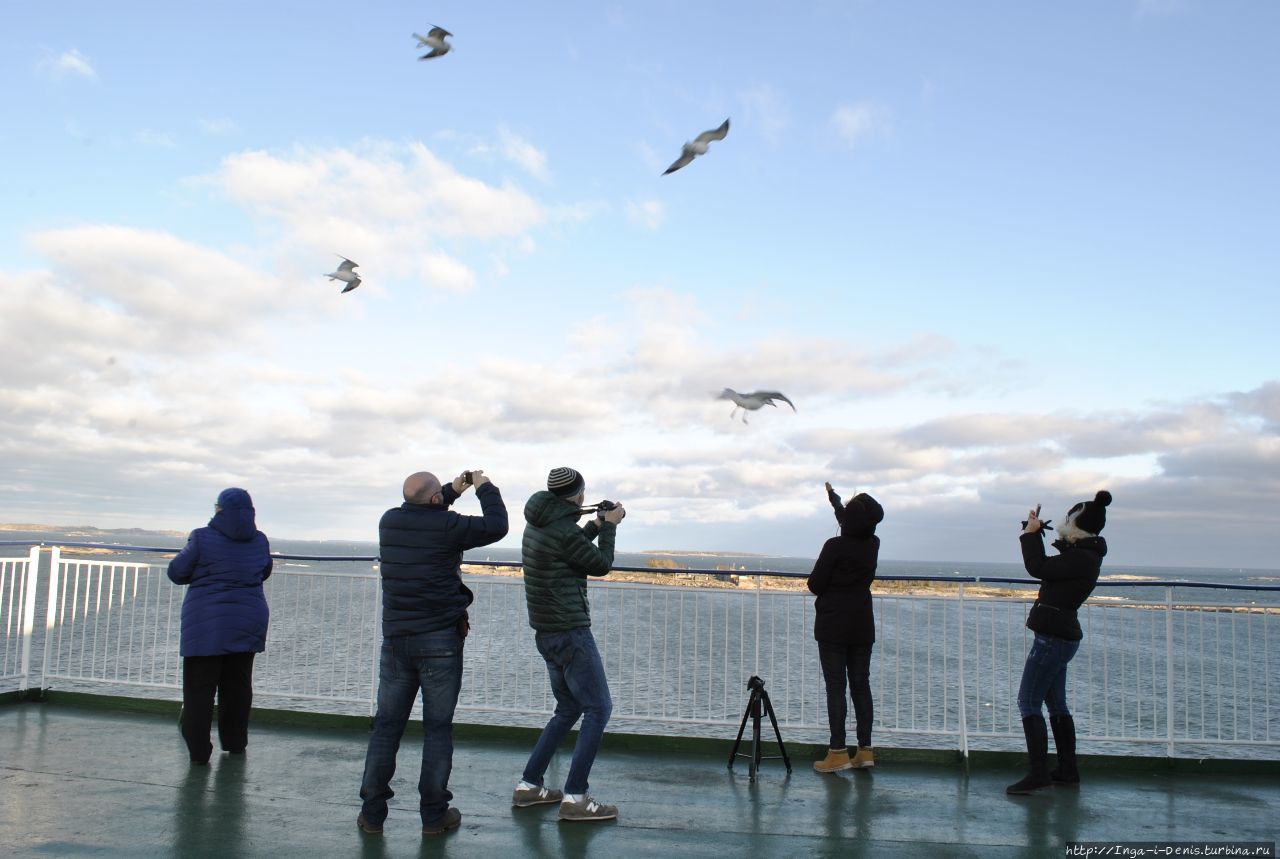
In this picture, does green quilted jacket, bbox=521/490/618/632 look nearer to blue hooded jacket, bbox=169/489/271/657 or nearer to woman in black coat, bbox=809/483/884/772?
woman in black coat, bbox=809/483/884/772

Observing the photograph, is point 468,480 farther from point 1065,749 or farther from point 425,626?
point 1065,749

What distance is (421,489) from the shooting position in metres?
4.75

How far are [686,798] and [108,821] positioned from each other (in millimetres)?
3060

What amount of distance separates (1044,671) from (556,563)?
3.10 metres

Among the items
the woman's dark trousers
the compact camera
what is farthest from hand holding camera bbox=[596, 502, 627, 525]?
the woman's dark trousers

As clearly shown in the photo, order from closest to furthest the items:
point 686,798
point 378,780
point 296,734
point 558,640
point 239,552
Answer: point 378,780, point 558,640, point 686,798, point 239,552, point 296,734

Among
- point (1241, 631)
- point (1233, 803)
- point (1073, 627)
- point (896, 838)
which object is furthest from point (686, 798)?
point (1241, 631)

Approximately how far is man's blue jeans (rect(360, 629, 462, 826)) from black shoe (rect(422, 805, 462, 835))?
2cm

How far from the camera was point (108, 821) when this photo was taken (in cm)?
479

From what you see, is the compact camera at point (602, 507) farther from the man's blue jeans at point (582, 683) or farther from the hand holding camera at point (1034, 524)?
the hand holding camera at point (1034, 524)

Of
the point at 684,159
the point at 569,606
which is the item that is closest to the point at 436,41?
the point at 684,159

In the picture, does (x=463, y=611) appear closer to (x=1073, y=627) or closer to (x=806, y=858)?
(x=806, y=858)

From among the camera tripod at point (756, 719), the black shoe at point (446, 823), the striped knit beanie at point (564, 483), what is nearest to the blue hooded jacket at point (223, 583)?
the black shoe at point (446, 823)

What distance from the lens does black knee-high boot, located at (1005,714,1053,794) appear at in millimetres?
5906
